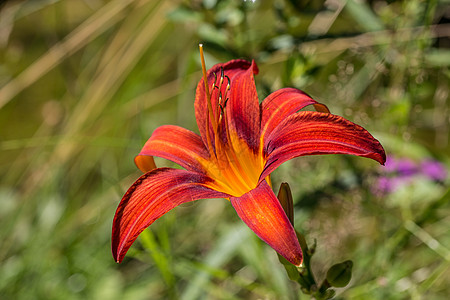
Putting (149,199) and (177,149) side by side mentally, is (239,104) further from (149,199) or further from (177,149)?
(149,199)

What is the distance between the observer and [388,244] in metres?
1.30

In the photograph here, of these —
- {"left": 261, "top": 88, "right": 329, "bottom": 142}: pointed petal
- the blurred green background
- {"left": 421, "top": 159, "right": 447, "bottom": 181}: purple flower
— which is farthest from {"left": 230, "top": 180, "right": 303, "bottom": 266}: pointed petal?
{"left": 421, "top": 159, "right": 447, "bottom": 181}: purple flower

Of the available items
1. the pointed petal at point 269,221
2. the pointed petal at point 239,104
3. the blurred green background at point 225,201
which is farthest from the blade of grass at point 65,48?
the pointed petal at point 269,221

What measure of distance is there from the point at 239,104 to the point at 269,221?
31 cm

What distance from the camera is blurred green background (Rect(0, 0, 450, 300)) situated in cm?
130

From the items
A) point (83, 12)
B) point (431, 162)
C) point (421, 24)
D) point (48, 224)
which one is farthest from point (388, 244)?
point (83, 12)

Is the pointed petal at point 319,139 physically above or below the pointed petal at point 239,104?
below

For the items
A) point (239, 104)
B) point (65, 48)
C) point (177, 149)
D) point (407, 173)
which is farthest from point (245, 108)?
point (65, 48)

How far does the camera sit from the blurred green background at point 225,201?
130 cm

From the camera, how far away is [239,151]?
39.5 inches

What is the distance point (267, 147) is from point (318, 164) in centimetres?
74

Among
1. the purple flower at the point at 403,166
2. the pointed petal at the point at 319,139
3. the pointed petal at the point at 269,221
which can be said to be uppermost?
the pointed petal at the point at 319,139

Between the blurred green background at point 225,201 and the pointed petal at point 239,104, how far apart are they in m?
0.29

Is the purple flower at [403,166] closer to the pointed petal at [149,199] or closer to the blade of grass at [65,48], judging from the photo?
the pointed petal at [149,199]
